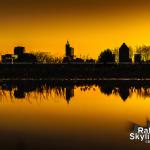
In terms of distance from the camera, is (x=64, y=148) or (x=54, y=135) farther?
(x=54, y=135)

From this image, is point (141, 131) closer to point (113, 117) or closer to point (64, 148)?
point (64, 148)

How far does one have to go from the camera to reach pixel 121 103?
45.7m

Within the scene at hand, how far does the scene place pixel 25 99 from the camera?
49.4m

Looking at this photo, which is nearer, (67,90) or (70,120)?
(70,120)

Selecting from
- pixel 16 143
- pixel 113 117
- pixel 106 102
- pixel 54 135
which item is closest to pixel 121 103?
pixel 106 102

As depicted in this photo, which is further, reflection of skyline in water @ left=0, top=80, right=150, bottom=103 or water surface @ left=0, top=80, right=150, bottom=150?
reflection of skyline in water @ left=0, top=80, right=150, bottom=103

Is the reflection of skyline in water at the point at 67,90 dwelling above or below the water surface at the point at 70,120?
above

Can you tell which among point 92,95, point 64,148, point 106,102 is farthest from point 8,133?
point 92,95

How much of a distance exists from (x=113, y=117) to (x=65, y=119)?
3.53 m

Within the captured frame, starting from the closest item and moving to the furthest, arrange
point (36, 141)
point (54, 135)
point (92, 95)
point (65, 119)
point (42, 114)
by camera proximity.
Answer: point (36, 141) < point (54, 135) < point (65, 119) < point (42, 114) < point (92, 95)

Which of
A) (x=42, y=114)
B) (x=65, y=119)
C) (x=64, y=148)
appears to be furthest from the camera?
(x=42, y=114)

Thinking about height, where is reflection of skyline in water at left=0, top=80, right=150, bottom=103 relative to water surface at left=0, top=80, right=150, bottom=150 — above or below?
above

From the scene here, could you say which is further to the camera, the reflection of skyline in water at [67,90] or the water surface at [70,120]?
the reflection of skyline in water at [67,90]

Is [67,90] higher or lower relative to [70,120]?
higher
